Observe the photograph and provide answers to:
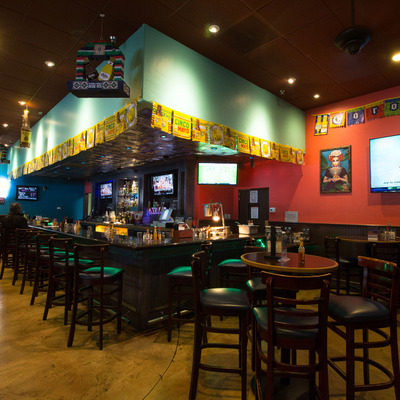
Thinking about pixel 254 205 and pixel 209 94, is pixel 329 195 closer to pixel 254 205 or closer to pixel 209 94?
pixel 254 205

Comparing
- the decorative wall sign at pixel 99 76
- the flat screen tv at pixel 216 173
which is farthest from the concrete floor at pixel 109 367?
the flat screen tv at pixel 216 173

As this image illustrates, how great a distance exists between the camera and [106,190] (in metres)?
10.4

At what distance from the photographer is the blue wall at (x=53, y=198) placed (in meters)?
11.0

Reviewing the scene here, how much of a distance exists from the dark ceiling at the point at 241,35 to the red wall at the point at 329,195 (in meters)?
0.81

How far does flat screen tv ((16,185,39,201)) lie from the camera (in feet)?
35.3

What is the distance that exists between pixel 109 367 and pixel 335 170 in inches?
224

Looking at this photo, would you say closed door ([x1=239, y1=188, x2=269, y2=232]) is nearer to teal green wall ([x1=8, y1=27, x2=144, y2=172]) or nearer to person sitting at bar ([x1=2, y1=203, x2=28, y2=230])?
teal green wall ([x1=8, y1=27, x2=144, y2=172])

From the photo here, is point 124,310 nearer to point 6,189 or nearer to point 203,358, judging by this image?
point 203,358

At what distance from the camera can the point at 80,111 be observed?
566cm

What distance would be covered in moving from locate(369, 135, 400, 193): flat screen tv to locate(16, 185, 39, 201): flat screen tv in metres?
11.6

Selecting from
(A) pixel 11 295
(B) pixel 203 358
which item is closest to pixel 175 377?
(B) pixel 203 358

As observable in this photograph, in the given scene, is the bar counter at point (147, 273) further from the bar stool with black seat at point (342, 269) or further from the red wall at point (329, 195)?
the red wall at point (329, 195)

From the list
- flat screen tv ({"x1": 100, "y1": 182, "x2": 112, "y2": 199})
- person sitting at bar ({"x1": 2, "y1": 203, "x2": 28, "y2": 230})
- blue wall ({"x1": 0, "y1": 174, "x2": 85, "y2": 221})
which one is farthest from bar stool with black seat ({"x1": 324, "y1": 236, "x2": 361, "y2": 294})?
blue wall ({"x1": 0, "y1": 174, "x2": 85, "y2": 221})

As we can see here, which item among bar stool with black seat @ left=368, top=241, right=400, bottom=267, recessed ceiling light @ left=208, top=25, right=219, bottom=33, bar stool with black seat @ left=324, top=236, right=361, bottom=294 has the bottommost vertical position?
bar stool with black seat @ left=324, top=236, right=361, bottom=294
